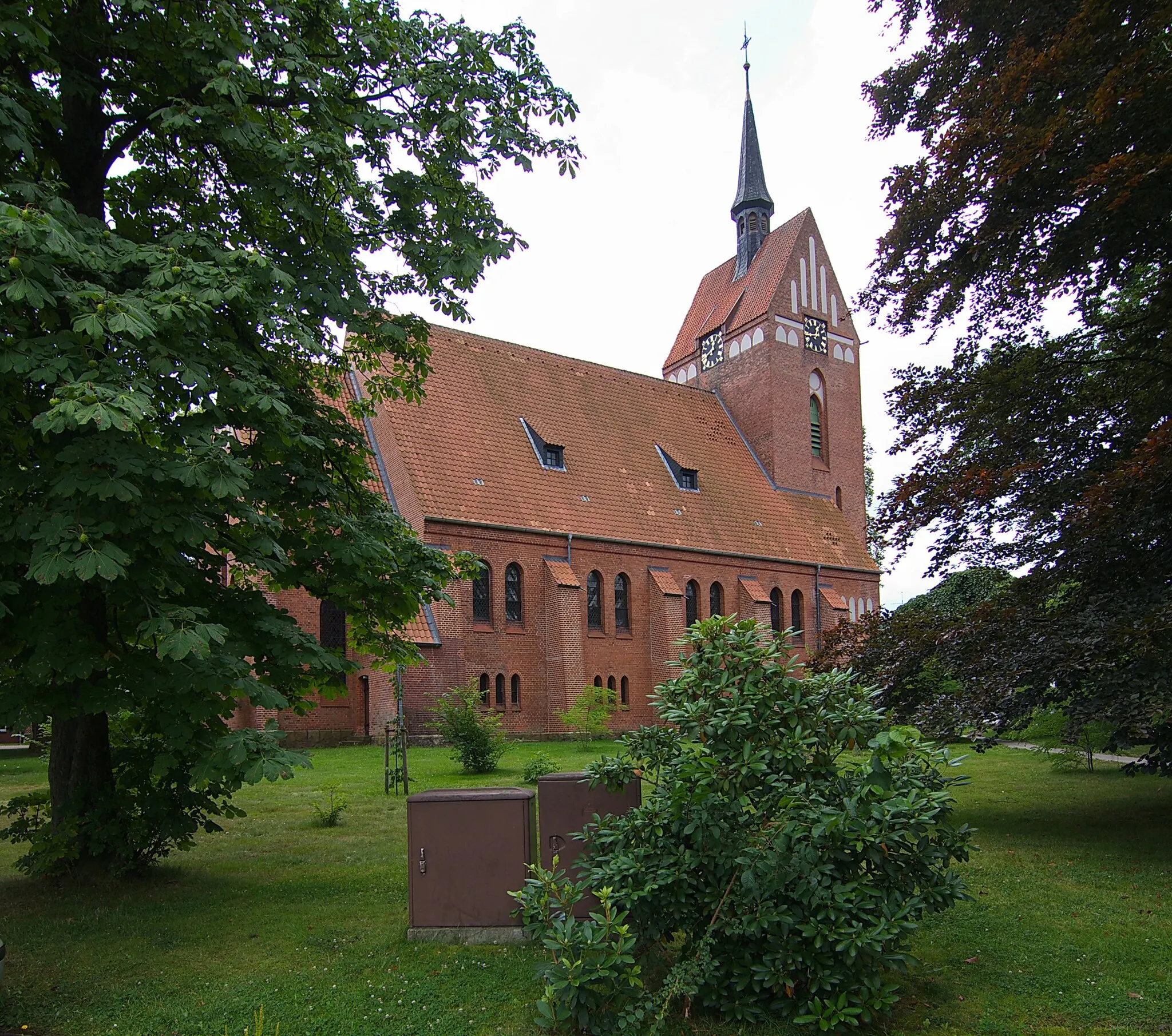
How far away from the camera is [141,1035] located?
4934 mm

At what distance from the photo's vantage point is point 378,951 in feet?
20.2

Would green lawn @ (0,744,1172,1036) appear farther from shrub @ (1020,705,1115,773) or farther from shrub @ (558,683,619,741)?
shrub @ (558,683,619,741)

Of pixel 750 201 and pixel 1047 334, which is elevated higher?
pixel 750 201

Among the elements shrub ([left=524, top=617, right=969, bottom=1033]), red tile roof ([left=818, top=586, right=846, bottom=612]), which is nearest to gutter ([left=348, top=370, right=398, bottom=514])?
red tile roof ([left=818, top=586, right=846, bottom=612])

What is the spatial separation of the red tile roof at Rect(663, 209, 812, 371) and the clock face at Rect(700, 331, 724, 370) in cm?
30

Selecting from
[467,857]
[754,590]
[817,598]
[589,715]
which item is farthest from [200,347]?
[817,598]

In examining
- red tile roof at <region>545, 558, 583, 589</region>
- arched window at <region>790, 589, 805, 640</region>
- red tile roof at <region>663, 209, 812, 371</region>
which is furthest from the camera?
red tile roof at <region>663, 209, 812, 371</region>

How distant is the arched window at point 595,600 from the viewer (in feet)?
90.5

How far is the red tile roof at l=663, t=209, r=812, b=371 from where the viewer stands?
120 ft

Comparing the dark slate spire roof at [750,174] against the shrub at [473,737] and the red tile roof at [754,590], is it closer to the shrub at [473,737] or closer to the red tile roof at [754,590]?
the red tile roof at [754,590]

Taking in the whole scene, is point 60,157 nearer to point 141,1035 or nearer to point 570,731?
point 141,1035

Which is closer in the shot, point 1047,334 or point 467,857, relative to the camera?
point 467,857

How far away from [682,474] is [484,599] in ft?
32.8

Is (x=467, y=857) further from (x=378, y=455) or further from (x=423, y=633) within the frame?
(x=378, y=455)
